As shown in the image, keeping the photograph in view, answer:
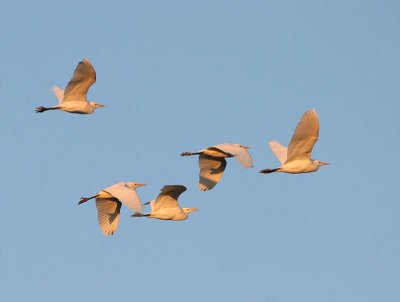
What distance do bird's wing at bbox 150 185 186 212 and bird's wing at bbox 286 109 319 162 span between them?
3457 mm

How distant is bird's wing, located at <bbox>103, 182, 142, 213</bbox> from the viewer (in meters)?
39.5

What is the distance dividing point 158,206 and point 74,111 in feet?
13.4

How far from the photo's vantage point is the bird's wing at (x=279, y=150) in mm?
44553

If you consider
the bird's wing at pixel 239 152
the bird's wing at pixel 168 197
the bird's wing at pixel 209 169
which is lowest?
the bird's wing at pixel 168 197

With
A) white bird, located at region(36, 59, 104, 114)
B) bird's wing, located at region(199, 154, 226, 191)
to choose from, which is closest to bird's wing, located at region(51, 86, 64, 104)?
white bird, located at region(36, 59, 104, 114)

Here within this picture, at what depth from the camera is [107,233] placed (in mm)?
43281

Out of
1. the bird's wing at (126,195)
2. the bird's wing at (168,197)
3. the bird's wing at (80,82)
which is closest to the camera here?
the bird's wing at (126,195)

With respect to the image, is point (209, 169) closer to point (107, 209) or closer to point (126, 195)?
point (107, 209)

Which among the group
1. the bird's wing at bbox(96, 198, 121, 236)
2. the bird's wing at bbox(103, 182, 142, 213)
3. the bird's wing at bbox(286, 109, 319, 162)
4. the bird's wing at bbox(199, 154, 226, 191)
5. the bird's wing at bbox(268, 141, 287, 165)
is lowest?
the bird's wing at bbox(96, 198, 121, 236)

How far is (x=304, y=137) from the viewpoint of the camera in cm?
4109

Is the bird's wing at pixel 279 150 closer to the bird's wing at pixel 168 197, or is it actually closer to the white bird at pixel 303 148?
the white bird at pixel 303 148

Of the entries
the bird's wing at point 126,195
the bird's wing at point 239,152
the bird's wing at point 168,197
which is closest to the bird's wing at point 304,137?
the bird's wing at point 239,152

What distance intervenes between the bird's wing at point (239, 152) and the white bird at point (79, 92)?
449 centimetres

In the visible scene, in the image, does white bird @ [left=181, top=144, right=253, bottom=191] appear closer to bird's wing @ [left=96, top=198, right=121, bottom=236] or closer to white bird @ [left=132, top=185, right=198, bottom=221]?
white bird @ [left=132, top=185, right=198, bottom=221]
